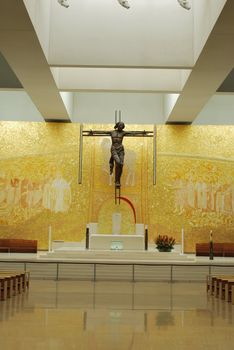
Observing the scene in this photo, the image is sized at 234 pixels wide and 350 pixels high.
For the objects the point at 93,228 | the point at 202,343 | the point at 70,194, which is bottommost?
the point at 202,343

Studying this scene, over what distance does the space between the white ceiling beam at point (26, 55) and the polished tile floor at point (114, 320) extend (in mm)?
5294

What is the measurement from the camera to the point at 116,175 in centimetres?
1808

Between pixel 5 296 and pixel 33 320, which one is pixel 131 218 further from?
pixel 33 320

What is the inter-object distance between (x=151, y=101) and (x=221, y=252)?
6263 mm

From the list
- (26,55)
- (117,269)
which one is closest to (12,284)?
(117,269)

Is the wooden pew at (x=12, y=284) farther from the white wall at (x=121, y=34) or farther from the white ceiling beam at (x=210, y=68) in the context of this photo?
the white ceiling beam at (x=210, y=68)

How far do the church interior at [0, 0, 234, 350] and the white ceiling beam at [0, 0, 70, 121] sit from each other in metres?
0.05

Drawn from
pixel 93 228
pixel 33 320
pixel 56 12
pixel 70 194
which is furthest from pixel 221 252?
pixel 33 320

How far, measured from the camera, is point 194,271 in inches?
542

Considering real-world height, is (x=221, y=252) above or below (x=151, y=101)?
below

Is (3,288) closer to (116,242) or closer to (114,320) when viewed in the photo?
(114,320)

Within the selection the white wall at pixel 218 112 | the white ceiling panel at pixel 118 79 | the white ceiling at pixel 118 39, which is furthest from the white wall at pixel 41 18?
the white wall at pixel 218 112

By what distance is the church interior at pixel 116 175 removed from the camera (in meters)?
7.29

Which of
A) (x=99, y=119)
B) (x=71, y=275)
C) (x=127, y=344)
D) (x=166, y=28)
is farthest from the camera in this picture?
(x=99, y=119)
